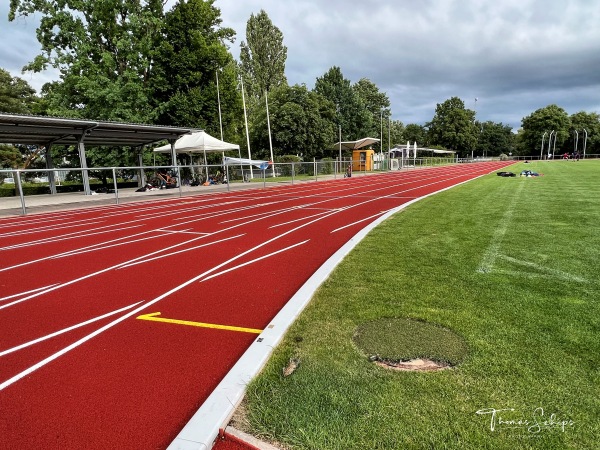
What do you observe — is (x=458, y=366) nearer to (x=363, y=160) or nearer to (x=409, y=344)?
(x=409, y=344)

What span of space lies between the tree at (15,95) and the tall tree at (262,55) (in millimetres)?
31025

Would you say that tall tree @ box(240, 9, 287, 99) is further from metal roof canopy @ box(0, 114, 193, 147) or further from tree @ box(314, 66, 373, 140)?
metal roof canopy @ box(0, 114, 193, 147)

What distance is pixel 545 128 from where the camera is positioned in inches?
4109

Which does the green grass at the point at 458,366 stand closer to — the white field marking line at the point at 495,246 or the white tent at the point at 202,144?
the white field marking line at the point at 495,246

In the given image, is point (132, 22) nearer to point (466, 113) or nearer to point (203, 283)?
point (203, 283)

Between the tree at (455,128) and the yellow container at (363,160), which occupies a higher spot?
the tree at (455,128)

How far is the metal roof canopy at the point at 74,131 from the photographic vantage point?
57.8 feet

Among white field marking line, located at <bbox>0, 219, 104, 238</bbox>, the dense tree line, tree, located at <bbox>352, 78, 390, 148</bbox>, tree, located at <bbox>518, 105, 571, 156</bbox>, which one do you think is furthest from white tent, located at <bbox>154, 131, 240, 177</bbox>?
tree, located at <bbox>518, 105, 571, 156</bbox>

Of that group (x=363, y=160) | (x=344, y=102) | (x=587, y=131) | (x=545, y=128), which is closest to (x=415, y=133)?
(x=545, y=128)

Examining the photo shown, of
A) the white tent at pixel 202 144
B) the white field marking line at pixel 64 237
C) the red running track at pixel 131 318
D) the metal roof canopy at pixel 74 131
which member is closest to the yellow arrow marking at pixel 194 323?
the red running track at pixel 131 318

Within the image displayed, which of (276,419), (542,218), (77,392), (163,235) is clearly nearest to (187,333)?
(77,392)

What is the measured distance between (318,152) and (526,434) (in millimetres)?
46902

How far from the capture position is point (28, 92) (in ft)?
162

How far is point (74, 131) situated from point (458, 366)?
921 inches
